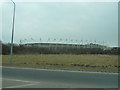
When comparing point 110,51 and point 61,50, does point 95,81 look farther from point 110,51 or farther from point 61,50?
point 61,50

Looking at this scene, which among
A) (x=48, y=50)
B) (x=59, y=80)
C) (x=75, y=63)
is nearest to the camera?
(x=59, y=80)

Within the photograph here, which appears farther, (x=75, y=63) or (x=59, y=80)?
(x=75, y=63)

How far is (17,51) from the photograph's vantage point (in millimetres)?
55062

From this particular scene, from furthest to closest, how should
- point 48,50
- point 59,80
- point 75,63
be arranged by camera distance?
point 48,50, point 75,63, point 59,80

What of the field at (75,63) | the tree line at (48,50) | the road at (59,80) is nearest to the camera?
the road at (59,80)

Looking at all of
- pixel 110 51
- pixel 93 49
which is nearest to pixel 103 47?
pixel 93 49

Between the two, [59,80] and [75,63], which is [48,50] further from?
[59,80]

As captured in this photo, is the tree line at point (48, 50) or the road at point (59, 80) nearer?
the road at point (59, 80)

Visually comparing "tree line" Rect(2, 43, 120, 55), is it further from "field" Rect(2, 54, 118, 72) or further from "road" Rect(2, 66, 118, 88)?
"road" Rect(2, 66, 118, 88)

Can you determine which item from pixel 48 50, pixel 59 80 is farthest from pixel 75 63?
pixel 48 50

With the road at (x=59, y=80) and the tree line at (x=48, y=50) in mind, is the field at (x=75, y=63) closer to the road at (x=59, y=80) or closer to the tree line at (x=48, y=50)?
the road at (x=59, y=80)

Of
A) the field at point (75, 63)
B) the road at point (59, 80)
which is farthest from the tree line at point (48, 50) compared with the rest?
the road at point (59, 80)

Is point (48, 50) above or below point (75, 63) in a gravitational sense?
above

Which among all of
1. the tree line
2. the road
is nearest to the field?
the road
